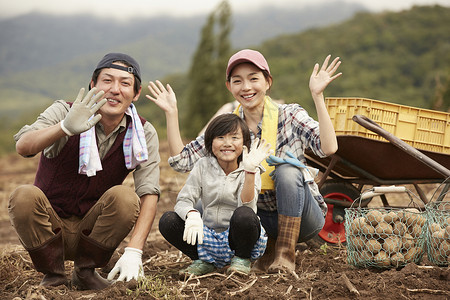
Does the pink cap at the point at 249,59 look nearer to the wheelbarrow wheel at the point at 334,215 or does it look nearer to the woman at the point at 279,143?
the woman at the point at 279,143

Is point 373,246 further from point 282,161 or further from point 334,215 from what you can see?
point 334,215

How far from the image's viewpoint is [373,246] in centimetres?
285

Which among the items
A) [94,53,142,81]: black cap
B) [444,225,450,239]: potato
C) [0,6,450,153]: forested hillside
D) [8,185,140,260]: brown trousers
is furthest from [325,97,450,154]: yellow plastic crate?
[0,6,450,153]: forested hillside

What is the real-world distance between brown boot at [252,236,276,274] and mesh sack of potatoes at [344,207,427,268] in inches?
22.1

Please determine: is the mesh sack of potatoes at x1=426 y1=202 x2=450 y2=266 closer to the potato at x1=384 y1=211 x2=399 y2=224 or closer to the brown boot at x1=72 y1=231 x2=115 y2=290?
the potato at x1=384 y1=211 x2=399 y2=224

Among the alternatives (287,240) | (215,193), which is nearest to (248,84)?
(215,193)

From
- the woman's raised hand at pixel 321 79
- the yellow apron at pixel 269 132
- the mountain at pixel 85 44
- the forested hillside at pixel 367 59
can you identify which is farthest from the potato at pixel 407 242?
the mountain at pixel 85 44

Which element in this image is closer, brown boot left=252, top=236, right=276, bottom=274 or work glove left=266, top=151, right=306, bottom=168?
work glove left=266, top=151, right=306, bottom=168

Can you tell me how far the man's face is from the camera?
3098 millimetres

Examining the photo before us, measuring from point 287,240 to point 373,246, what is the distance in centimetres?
49

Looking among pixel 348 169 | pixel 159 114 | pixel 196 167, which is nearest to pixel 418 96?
pixel 159 114

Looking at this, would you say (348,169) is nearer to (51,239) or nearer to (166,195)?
(51,239)

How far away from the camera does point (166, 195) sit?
26.0ft

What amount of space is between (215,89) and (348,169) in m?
9.91
